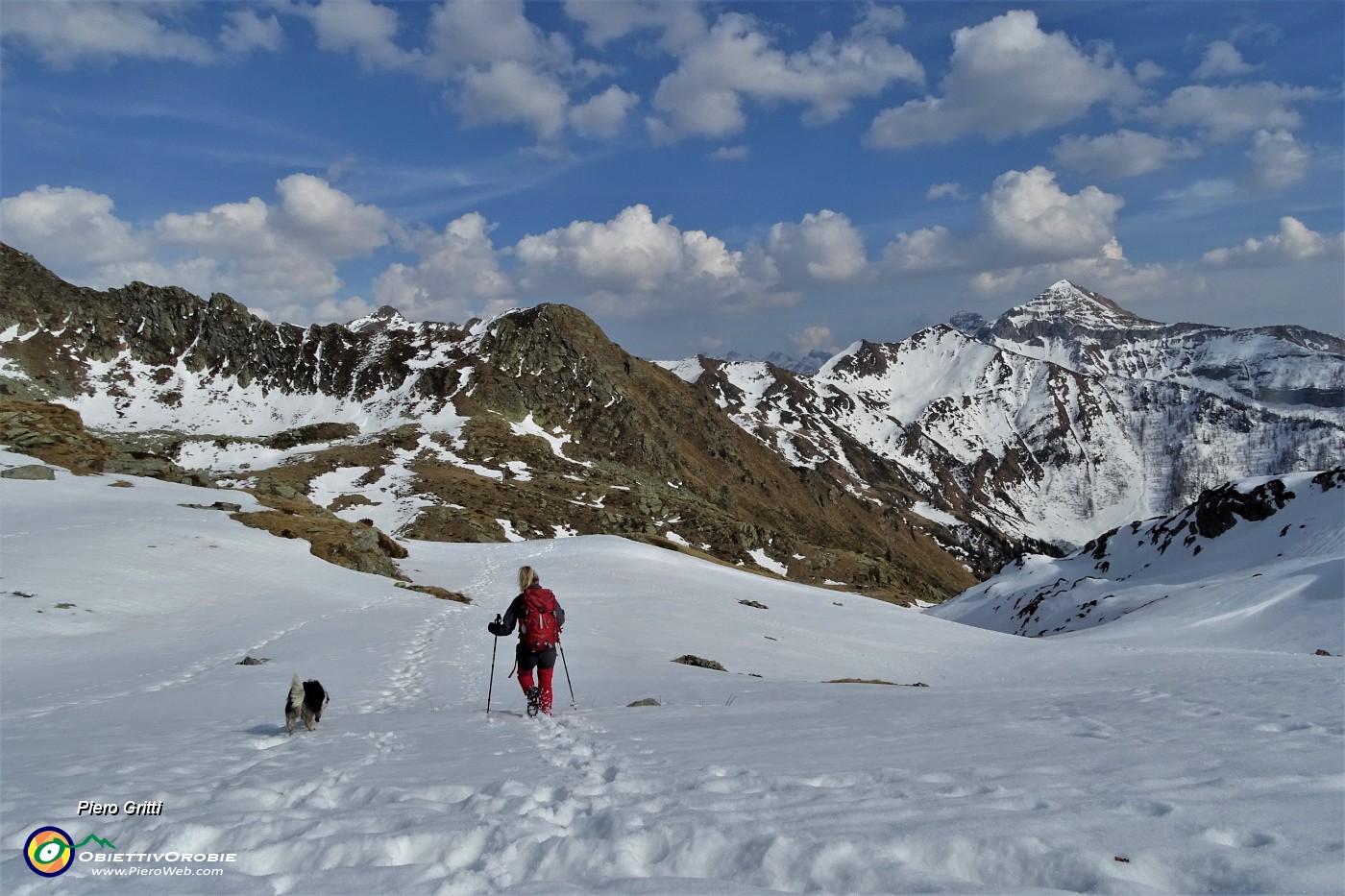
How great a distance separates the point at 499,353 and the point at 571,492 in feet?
166

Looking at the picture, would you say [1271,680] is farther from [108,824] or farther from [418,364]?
[418,364]

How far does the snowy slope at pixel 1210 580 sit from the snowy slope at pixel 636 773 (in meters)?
17.6

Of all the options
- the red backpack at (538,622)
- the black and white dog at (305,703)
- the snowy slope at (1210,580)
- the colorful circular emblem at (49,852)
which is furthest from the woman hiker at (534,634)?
the snowy slope at (1210,580)

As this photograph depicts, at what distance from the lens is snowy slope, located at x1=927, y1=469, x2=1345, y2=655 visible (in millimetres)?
33438

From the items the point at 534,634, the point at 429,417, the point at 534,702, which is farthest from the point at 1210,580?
the point at 429,417

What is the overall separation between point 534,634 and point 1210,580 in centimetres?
5632

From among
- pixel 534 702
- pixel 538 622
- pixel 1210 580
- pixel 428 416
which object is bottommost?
pixel 1210 580

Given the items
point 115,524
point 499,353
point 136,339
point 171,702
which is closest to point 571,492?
point 499,353

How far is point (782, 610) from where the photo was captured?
33.8 metres

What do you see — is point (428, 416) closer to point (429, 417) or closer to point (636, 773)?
point (429, 417)

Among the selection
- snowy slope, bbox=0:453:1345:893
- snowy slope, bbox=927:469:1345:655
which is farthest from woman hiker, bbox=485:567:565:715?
snowy slope, bbox=927:469:1345:655

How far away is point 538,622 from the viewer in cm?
1255

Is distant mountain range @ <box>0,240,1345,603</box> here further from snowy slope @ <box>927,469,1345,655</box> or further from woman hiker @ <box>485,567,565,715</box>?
woman hiker @ <box>485,567,565,715</box>

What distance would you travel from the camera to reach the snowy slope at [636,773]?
495 centimetres
